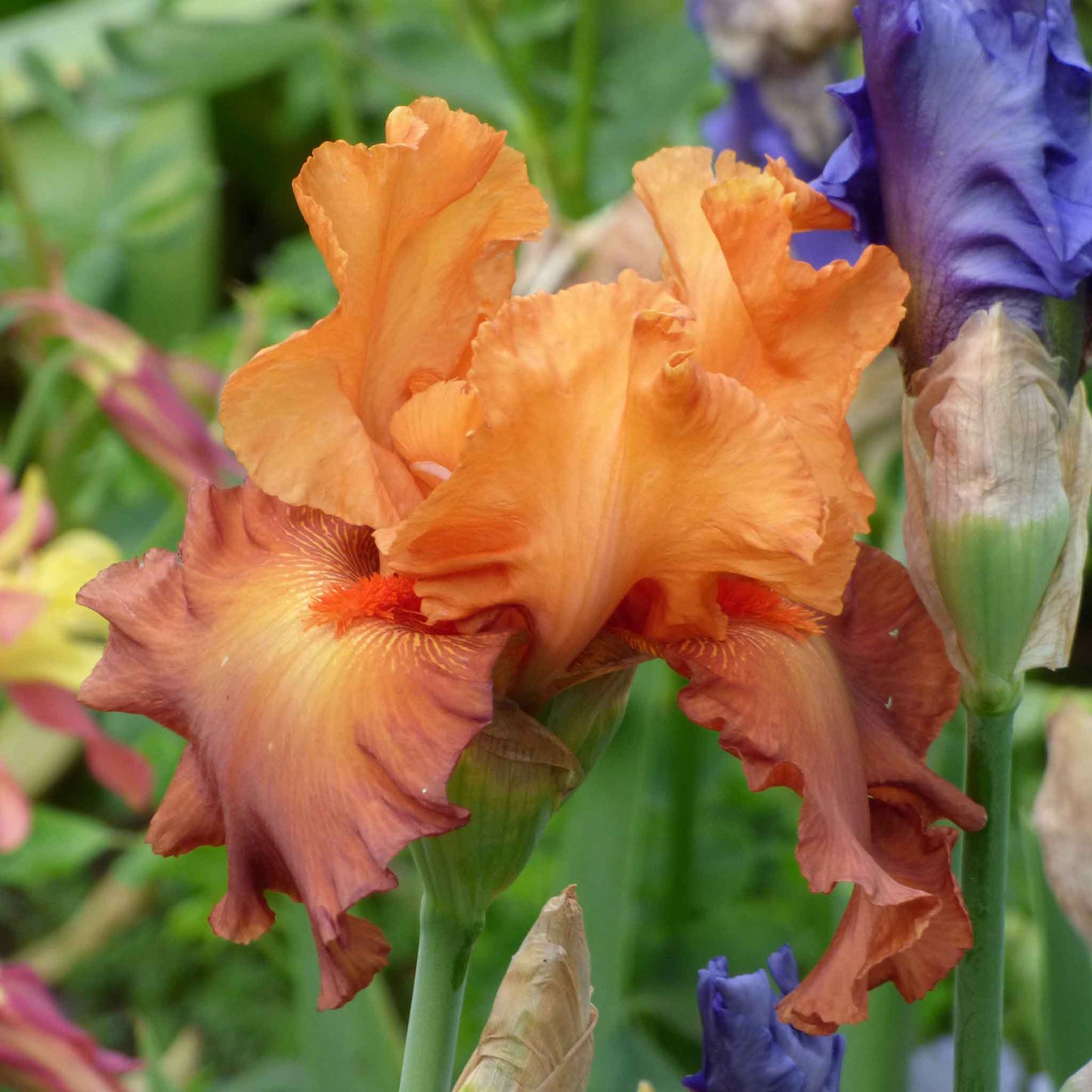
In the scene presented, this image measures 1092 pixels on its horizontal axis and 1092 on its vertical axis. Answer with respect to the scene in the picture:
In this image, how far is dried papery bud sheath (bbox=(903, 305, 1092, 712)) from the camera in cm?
37

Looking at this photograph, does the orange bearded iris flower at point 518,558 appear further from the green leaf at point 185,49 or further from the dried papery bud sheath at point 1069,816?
the green leaf at point 185,49

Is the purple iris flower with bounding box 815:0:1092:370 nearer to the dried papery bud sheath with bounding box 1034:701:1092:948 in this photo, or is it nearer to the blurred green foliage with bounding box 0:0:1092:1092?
the dried papery bud sheath with bounding box 1034:701:1092:948

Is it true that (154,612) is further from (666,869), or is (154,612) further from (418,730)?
(666,869)

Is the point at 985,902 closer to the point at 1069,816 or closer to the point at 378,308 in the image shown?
the point at 1069,816

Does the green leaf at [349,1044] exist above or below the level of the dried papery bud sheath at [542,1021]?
below

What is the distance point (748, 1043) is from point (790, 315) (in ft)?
0.63

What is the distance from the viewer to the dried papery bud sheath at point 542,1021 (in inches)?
14.4

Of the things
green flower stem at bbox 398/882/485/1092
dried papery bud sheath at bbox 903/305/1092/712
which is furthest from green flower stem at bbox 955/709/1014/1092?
green flower stem at bbox 398/882/485/1092

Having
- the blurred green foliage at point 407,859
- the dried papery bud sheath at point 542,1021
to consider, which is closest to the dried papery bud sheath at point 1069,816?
the dried papery bud sheath at point 542,1021

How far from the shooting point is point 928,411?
384mm

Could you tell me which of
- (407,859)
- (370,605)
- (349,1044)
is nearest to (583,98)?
(407,859)

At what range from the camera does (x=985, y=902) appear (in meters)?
0.38

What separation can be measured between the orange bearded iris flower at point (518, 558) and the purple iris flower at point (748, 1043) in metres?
0.04

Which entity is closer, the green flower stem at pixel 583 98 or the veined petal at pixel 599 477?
the veined petal at pixel 599 477
